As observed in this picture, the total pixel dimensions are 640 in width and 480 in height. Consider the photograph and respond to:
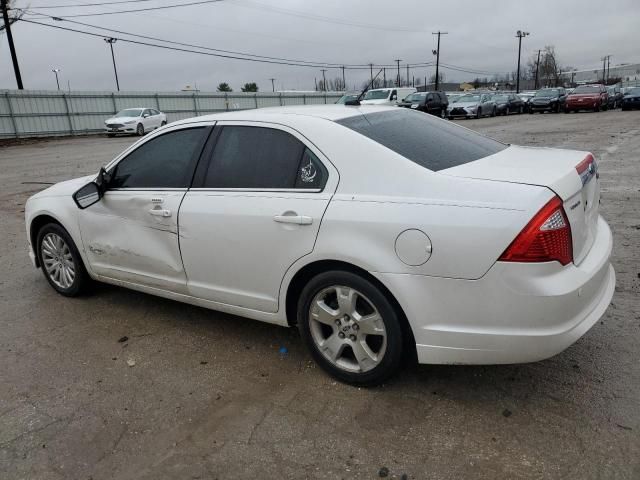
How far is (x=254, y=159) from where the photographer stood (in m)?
3.60

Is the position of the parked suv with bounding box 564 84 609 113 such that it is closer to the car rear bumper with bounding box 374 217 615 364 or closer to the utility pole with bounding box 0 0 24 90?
the utility pole with bounding box 0 0 24 90

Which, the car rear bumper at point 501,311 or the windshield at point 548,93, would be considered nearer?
the car rear bumper at point 501,311

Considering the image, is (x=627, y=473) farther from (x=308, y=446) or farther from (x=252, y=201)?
(x=252, y=201)

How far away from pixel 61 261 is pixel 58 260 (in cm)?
5

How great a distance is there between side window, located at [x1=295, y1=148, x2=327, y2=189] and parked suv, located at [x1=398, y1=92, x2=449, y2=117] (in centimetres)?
2947

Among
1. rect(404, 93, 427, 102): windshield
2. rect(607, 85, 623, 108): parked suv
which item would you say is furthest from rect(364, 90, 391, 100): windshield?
rect(607, 85, 623, 108): parked suv

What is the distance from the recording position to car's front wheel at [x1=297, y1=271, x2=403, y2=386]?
9.95 ft

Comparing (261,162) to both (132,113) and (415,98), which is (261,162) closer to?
(132,113)

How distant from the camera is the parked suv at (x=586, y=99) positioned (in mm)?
35750

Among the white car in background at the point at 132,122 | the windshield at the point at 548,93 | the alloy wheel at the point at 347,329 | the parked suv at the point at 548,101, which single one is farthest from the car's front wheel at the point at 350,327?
the windshield at the point at 548,93

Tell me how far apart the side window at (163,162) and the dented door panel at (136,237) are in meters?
0.08

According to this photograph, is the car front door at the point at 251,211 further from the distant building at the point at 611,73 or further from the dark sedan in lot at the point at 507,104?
the distant building at the point at 611,73

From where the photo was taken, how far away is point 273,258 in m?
3.37

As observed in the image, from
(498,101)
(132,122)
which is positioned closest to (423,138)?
(132,122)
